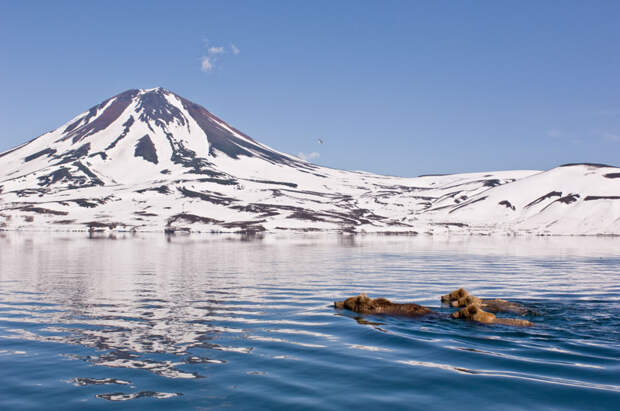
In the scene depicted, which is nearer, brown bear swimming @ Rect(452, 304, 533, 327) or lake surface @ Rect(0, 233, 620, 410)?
lake surface @ Rect(0, 233, 620, 410)

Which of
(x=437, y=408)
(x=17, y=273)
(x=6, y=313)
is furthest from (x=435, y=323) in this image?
(x=17, y=273)

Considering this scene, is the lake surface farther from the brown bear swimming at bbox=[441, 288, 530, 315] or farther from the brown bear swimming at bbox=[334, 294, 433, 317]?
the brown bear swimming at bbox=[441, 288, 530, 315]

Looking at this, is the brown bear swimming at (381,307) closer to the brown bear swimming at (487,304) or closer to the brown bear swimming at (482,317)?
the brown bear swimming at (482,317)

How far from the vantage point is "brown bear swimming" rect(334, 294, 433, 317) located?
2530cm

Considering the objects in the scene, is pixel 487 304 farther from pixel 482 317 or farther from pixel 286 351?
pixel 286 351

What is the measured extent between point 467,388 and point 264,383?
5.28 m

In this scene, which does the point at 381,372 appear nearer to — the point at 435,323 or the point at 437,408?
the point at 437,408

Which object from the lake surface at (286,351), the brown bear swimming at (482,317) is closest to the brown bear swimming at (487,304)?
the lake surface at (286,351)

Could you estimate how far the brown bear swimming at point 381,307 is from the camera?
996 inches

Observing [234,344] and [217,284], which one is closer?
[234,344]

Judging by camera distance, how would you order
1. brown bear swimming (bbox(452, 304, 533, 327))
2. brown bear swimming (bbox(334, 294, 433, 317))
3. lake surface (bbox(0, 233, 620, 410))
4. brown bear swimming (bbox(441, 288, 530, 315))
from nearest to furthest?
lake surface (bbox(0, 233, 620, 410))
brown bear swimming (bbox(452, 304, 533, 327))
brown bear swimming (bbox(334, 294, 433, 317))
brown bear swimming (bbox(441, 288, 530, 315))

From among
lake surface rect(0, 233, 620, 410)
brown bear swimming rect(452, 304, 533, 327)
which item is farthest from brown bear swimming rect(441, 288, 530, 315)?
brown bear swimming rect(452, 304, 533, 327)

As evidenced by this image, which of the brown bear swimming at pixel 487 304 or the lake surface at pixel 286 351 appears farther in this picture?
the brown bear swimming at pixel 487 304

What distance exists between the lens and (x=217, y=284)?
39.4 meters
